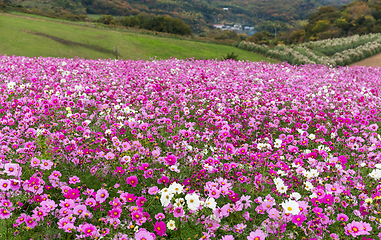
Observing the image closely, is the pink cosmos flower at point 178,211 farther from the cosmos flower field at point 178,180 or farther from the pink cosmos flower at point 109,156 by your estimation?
the pink cosmos flower at point 109,156

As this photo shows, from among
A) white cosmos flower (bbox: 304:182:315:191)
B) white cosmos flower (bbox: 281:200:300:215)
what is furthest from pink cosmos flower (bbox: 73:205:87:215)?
white cosmos flower (bbox: 304:182:315:191)

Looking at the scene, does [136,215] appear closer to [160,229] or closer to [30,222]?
[160,229]

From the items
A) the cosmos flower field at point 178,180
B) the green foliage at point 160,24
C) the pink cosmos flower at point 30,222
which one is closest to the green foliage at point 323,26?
the green foliage at point 160,24

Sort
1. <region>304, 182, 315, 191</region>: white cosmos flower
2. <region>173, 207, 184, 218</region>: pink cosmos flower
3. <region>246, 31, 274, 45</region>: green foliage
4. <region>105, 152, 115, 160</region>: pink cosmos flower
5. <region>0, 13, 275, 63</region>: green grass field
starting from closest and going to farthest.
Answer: <region>173, 207, 184, 218</region>: pink cosmos flower < <region>304, 182, 315, 191</region>: white cosmos flower < <region>105, 152, 115, 160</region>: pink cosmos flower < <region>0, 13, 275, 63</region>: green grass field < <region>246, 31, 274, 45</region>: green foliage

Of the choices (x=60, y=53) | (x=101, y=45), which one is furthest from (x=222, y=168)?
(x=101, y=45)

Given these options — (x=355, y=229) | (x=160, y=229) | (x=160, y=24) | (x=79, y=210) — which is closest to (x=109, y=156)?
(x=79, y=210)

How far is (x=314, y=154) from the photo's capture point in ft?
11.4

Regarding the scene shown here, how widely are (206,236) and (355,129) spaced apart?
4383mm

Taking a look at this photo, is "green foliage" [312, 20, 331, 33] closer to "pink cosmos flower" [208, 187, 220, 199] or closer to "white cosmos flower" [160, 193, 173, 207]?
"pink cosmos flower" [208, 187, 220, 199]

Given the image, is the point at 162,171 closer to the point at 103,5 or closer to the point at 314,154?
the point at 314,154

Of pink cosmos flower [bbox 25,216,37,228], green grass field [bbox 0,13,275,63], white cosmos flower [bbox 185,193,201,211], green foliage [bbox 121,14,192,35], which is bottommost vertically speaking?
pink cosmos flower [bbox 25,216,37,228]

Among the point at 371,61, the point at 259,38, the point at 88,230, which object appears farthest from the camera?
the point at 259,38

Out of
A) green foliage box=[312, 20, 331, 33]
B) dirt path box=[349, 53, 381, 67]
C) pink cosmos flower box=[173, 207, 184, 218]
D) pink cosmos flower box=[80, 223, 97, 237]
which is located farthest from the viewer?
green foliage box=[312, 20, 331, 33]

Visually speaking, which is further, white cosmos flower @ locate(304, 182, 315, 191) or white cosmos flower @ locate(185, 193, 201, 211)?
white cosmos flower @ locate(304, 182, 315, 191)
